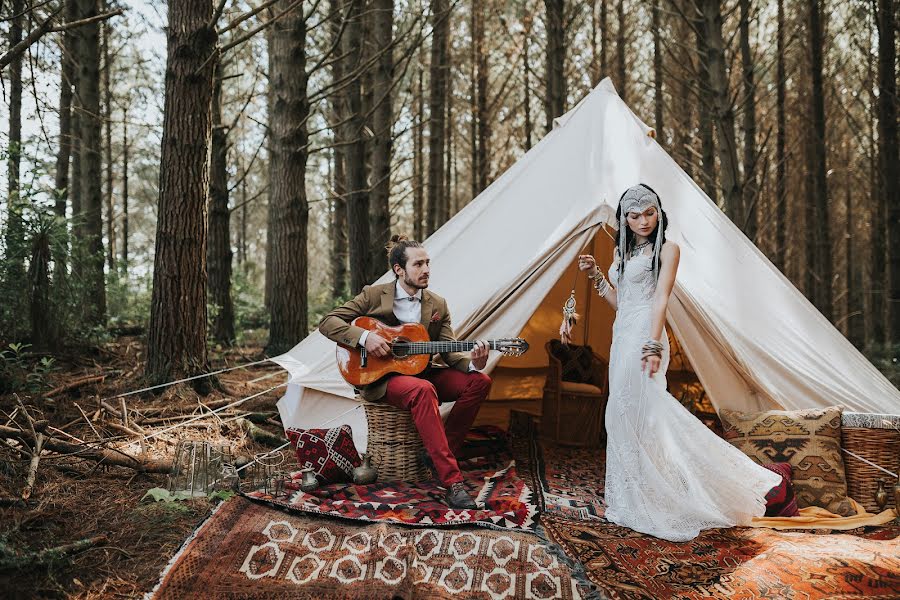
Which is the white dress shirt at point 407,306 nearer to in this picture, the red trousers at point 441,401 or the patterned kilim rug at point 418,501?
the red trousers at point 441,401

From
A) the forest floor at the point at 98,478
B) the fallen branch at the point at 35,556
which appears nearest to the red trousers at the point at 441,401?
the forest floor at the point at 98,478

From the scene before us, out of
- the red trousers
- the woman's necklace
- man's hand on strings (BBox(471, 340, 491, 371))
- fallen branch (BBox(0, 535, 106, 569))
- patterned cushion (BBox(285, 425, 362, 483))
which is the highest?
the woman's necklace

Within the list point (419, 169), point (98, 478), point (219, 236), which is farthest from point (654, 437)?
point (419, 169)

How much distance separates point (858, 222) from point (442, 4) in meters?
19.1

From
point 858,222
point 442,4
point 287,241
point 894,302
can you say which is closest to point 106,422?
point 287,241

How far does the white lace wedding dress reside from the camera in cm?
307

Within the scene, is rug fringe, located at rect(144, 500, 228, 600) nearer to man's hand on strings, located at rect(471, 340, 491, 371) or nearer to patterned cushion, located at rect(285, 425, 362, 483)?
patterned cushion, located at rect(285, 425, 362, 483)

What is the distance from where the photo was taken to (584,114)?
5.16 meters

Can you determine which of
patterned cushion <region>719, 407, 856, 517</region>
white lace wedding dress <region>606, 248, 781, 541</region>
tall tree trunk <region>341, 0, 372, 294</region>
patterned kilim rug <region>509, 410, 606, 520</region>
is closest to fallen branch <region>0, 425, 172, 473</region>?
patterned kilim rug <region>509, 410, 606, 520</region>

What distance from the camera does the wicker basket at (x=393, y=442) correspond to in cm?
373

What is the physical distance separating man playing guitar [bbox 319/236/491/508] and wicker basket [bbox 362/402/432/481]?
0.09m

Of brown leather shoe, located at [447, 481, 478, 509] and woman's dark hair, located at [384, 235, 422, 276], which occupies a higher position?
woman's dark hair, located at [384, 235, 422, 276]

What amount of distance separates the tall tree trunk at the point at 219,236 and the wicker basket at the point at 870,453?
6.15 metres

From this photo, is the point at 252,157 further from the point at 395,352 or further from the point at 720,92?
the point at 395,352
